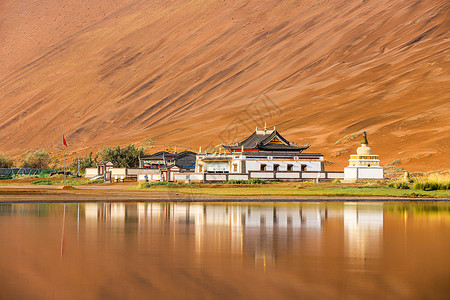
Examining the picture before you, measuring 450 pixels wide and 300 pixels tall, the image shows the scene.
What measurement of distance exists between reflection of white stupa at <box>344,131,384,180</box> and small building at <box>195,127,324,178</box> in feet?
18.8

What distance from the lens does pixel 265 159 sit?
65.8m

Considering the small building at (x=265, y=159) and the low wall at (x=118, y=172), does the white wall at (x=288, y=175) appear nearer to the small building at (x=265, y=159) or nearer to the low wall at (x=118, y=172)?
the small building at (x=265, y=159)

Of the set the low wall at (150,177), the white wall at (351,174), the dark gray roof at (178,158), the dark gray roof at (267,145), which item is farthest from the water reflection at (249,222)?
the dark gray roof at (178,158)

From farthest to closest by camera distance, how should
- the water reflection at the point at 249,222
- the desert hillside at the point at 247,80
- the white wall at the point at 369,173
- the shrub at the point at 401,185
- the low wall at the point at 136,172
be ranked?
the desert hillside at the point at 247,80, the low wall at the point at 136,172, the white wall at the point at 369,173, the shrub at the point at 401,185, the water reflection at the point at 249,222

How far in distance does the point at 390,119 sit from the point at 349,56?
38.3 meters

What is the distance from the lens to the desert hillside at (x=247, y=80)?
4444 inches

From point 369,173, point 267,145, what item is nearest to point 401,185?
point 369,173

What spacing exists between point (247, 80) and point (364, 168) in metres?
89.8

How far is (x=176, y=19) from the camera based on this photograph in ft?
616

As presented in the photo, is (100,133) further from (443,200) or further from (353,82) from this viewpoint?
(443,200)

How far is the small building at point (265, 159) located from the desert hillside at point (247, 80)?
865 inches

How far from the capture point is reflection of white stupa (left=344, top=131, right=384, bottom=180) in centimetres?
6078

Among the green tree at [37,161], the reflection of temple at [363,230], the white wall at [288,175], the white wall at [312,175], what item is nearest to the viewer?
the reflection of temple at [363,230]

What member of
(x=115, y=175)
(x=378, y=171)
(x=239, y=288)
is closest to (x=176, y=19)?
(x=115, y=175)
